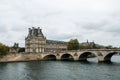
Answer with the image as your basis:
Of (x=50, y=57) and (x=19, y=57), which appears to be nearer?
(x=19, y=57)

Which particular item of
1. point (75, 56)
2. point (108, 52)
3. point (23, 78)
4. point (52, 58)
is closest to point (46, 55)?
point (52, 58)

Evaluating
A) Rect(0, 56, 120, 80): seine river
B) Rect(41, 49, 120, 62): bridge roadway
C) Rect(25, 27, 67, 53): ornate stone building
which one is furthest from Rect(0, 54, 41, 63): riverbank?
Rect(0, 56, 120, 80): seine river

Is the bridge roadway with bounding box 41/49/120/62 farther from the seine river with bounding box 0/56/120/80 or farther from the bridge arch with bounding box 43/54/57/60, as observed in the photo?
the seine river with bounding box 0/56/120/80

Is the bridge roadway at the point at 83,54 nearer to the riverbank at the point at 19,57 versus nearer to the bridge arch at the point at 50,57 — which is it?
the bridge arch at the point at 50,57

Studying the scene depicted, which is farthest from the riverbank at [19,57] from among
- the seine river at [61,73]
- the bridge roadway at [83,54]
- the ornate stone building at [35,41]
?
the seine river at [61,73]

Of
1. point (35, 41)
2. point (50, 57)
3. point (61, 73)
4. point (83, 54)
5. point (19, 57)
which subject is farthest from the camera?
point (35, 41)

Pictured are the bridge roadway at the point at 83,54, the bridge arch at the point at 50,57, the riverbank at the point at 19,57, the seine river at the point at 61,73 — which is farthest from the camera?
the bridge arch at the point at 50,57

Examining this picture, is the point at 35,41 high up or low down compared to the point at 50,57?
up

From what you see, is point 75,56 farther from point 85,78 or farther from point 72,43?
point 85,78

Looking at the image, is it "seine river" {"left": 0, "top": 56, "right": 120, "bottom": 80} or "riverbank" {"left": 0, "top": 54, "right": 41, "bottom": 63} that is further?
"riverbank" {"left": 0, "top": 54, "right": 41, "bottom": 63}

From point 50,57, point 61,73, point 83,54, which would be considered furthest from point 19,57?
point 61,73

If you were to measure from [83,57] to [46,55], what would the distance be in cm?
1701

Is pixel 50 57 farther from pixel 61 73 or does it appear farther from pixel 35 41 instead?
pixel 61 73

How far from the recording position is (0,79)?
42.6 meters
